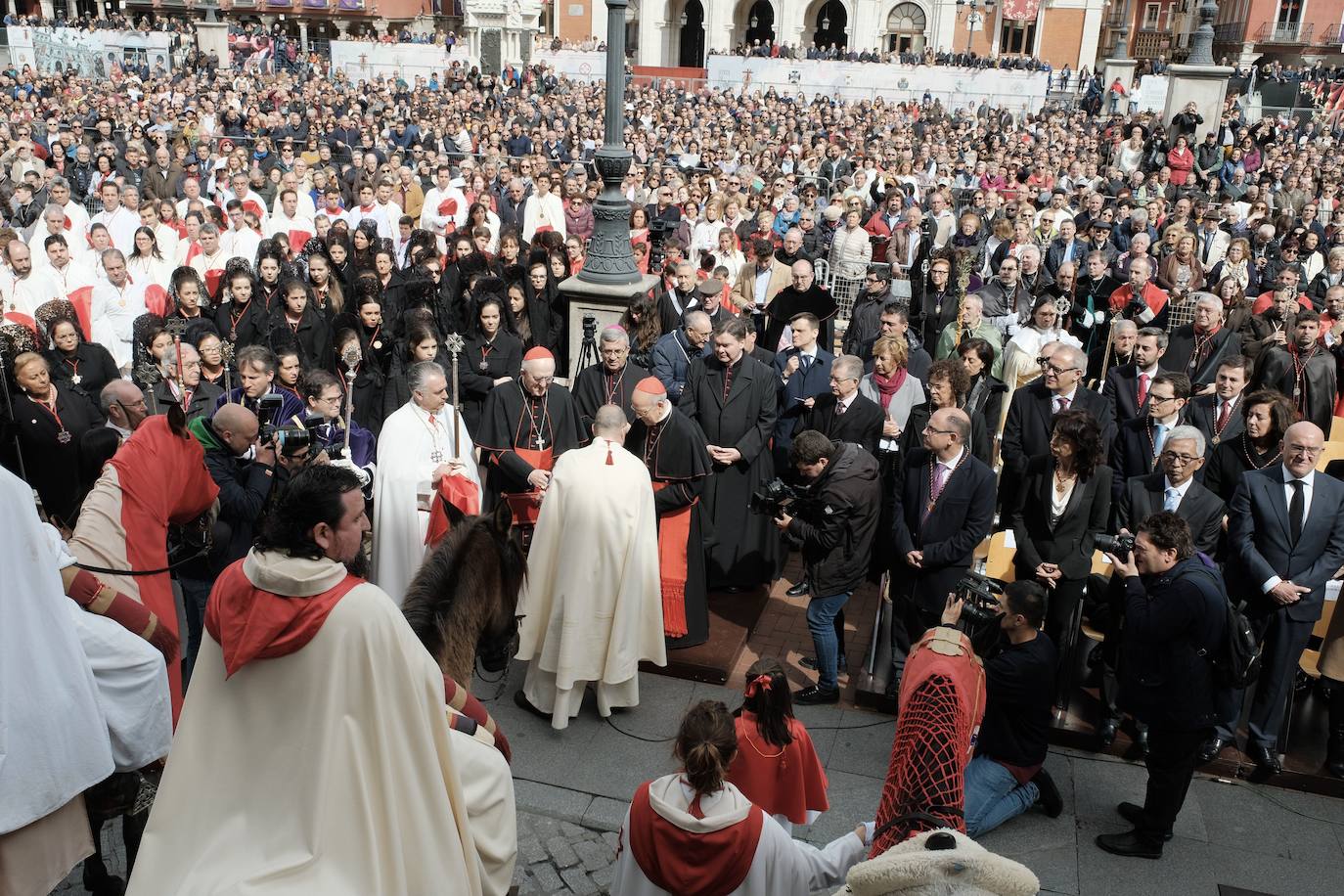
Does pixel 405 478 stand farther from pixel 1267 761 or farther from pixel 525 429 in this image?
pixel 1267 761

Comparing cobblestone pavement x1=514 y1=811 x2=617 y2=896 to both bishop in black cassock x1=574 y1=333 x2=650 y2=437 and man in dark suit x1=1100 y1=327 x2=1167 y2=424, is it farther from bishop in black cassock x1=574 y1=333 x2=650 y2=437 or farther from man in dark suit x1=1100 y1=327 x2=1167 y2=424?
man in dark suit x1=1100 y1=327 x2=1167 y2=424

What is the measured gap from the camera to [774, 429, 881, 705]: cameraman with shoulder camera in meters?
5.83

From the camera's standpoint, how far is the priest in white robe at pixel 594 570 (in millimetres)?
5598

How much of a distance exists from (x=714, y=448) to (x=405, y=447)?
1.93 metres

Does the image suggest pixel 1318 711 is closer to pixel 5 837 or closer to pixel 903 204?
pixel 5 837

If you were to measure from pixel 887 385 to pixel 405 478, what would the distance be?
124 inches

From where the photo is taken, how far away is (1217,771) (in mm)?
5496

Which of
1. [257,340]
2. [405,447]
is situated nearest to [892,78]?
[257,340]

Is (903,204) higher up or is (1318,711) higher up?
(903,204)

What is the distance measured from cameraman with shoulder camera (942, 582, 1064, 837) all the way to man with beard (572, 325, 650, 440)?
10.6ft

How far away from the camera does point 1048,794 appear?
5121mm

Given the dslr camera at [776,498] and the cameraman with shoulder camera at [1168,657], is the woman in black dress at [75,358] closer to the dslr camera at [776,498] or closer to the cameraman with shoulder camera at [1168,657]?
the dslr camera at [776,498]

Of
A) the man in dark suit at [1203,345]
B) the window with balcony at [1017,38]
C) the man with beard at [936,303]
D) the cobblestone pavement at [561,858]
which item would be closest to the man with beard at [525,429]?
the cobblestone pavement at [561,858]

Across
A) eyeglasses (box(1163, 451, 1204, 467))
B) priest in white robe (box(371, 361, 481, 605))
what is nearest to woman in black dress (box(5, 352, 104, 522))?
priest in white robe (box(371, 361, 481, 605))
